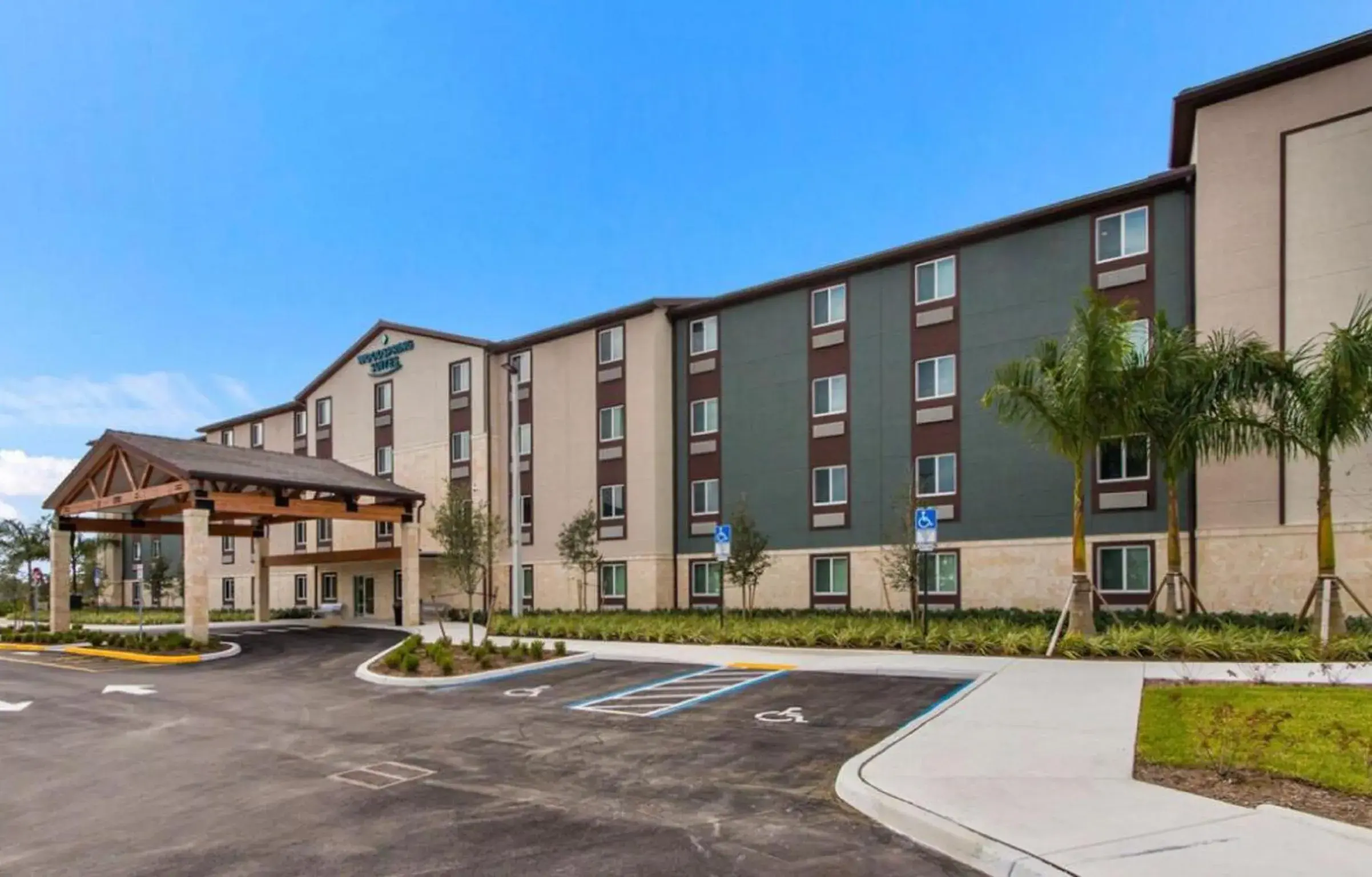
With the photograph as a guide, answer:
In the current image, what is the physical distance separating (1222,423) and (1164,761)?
12.4m

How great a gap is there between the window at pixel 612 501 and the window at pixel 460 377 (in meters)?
8.91

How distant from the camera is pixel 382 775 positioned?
958 centimetres

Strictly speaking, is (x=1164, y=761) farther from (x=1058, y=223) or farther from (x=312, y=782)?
(x=1058, y=223)

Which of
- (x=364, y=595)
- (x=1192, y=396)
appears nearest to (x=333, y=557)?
(x=364, y=595)

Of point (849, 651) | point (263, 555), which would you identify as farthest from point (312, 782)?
point (263, 555)

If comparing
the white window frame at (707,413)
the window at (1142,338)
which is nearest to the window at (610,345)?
the white window frame at (707,413)

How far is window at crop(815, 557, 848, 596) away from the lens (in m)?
29.6

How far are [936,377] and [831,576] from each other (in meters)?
7.51

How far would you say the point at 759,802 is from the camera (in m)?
7.92

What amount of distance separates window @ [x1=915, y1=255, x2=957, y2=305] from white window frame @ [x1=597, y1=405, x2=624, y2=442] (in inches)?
495

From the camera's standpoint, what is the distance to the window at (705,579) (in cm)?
3259

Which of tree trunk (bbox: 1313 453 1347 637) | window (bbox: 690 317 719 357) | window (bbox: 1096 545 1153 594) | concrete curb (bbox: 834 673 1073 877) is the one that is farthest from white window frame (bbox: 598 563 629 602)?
concrete curb (bbox: 834 673 1073 877)

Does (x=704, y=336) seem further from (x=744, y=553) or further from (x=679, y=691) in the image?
(x=679, y=691)

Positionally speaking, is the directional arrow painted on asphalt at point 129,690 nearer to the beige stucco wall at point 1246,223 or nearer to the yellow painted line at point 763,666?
the yellow painted line at point 763,666
